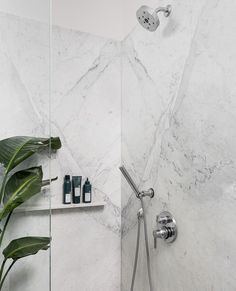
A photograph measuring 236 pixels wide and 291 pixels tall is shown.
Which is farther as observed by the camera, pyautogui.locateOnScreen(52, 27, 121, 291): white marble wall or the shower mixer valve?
pyautogui.locateOnScreen(52, 27, 121, 291): white marble wall

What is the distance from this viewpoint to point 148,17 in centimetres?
110

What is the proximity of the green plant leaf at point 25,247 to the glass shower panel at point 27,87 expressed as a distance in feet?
0.06

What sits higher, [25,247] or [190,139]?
[190,139]

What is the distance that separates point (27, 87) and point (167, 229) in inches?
32.0

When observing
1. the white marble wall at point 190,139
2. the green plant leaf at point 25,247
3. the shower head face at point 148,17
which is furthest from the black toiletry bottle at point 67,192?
the shower head face at point 148,17

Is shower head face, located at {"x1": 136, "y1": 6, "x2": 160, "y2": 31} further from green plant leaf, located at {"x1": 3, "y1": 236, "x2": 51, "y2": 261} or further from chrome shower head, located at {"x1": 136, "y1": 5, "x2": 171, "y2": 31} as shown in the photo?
green plant leaf, located at {"x1": 3, "y1": 236, "x2": 51, "y2": 261}

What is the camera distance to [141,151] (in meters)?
1.40

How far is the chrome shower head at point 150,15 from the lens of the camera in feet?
3.55

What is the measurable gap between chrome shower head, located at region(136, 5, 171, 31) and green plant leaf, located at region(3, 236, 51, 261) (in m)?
0.97

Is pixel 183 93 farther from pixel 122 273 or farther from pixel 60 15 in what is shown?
pixel 122 273

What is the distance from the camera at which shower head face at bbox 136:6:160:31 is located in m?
1.08

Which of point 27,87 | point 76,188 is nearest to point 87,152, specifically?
point 76,188

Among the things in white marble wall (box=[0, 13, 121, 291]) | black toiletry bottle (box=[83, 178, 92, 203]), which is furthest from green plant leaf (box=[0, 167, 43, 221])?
black toiletry bottle (box=[83, 178, 92, 203])

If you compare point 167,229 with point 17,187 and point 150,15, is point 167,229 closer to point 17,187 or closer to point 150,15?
point 17,187
